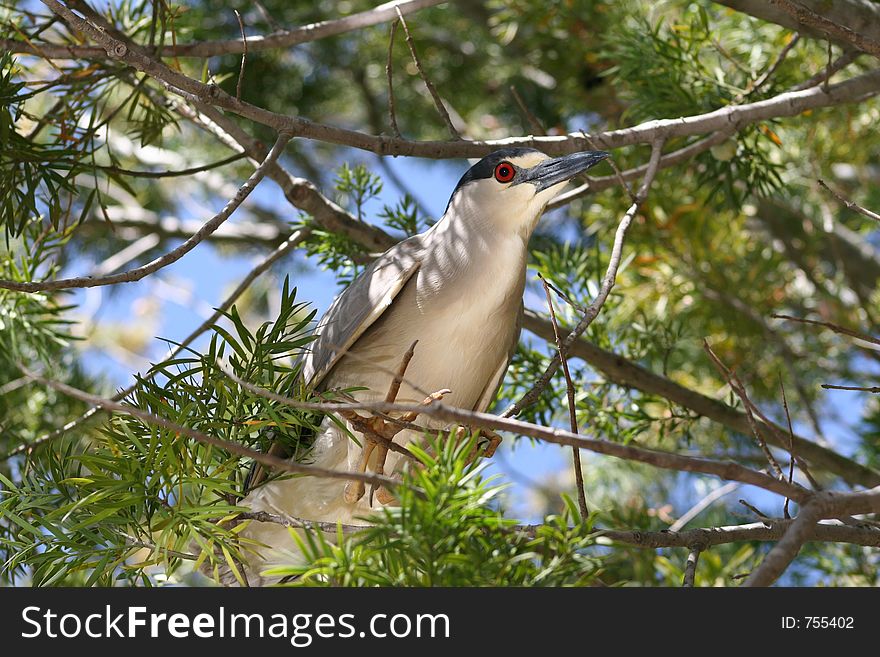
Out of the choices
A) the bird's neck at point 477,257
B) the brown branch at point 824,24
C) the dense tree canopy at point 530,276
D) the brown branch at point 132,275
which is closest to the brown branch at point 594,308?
the dense tree canopy at point 530,276

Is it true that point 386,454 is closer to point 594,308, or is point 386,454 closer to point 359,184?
point 594,308

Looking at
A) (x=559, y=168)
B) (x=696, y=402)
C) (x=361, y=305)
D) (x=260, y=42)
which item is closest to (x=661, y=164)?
(x=559, y=168)

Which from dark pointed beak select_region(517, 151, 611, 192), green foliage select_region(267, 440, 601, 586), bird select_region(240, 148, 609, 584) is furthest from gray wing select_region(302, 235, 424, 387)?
green foliage select_region(267, 440, 601, 586)

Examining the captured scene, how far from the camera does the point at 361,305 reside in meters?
1.93

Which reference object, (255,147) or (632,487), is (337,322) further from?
(632,487)

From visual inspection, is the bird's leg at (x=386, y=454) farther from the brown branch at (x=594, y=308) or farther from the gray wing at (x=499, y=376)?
the gray wing at (x=499, y=376)

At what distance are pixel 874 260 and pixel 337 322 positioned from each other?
2257 millimetres

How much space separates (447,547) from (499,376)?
0.98m

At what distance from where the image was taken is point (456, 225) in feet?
6.62

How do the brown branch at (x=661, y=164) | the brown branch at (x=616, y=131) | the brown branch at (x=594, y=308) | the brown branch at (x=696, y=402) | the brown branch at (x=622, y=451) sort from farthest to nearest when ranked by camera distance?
the brown branch at (x=696, y=402) < the brown branch at (x=661, y=164) < the brown branch at (x=616, y=131) < the brown branch at (x=594, y=308) < the brown branch at (x=622, y=451)

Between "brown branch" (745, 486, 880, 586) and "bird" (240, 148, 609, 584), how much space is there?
3.08 feet

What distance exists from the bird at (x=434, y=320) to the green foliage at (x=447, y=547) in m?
0.74

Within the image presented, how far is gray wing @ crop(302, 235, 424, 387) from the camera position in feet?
6.22

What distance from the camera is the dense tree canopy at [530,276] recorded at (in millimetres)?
1237
